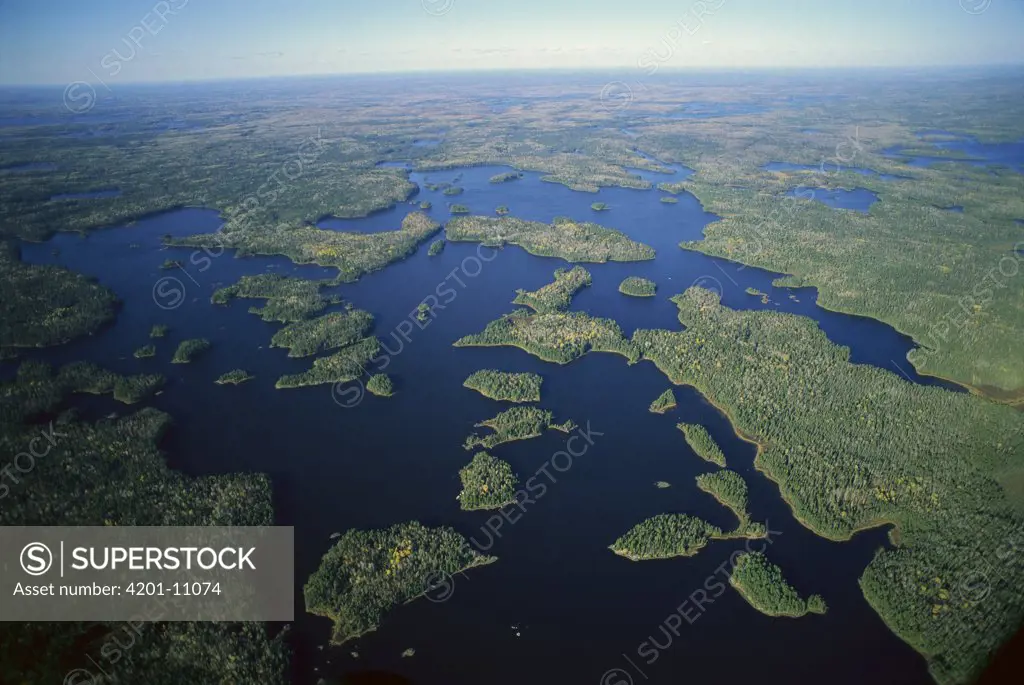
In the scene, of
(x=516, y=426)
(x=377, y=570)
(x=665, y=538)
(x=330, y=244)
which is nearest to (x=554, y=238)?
(x=330, y=244)

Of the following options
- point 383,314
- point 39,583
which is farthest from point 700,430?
point 39,583

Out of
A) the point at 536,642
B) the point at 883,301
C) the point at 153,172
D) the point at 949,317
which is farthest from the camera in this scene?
the point at 153,172

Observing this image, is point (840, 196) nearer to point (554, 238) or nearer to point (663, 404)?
point (554, 238)

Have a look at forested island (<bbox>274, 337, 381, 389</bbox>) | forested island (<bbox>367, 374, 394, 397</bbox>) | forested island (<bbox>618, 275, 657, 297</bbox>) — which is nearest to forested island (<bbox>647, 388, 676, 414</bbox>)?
forested island (<bbox>367, 374, 394, 397</bbox>)

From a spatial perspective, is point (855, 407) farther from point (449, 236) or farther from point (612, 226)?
point (449, 236)

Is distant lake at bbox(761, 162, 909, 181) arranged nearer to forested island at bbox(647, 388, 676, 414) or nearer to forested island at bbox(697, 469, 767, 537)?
forested island at bbox(647, 388, 676, 414)

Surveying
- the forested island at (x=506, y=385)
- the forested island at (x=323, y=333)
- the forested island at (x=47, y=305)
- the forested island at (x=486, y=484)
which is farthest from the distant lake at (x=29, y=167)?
the forested island at (x=486, y=484)
